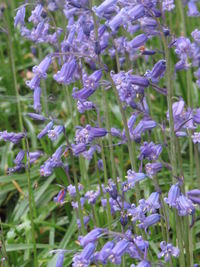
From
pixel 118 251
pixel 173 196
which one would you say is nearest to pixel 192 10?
pixel 173 196

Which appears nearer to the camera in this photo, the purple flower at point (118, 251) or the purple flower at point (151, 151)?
the purple flower at point (118, 251)

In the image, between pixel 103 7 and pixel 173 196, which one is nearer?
pixel 173 196

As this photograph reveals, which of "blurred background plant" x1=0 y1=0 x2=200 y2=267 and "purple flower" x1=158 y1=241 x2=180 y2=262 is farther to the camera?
"blurred background plant" x1=0 y1=0 x2=200 y2=267

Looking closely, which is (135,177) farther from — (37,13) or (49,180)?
(49,180)

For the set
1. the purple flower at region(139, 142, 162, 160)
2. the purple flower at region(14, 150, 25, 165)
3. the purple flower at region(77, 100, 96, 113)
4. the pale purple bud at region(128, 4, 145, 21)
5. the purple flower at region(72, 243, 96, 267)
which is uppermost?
the pale purple bud at region(128, 4, 145, 21)

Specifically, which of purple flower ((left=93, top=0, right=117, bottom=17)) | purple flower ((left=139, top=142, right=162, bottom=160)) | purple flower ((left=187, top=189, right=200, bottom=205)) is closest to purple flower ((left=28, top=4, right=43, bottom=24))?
purple flower ((left=93, top=0, right=117, bottom=17))

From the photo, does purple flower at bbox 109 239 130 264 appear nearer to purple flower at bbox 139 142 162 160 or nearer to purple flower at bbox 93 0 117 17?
purple flower at bbox 139 142 162 160

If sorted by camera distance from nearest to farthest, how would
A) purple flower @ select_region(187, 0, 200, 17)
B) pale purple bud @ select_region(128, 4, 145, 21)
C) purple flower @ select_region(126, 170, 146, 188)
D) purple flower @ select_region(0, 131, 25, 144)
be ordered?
pale purple bud @ select_region(128, 4, 145, 21) < purple flower @ select_region(126, 170, 146, 188) < purple flower @ select_region(0, 131, 25, 144) < purple flower @ select_region(187, 0, 200, 17)

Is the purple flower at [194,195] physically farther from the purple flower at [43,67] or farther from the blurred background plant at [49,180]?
the purple flower at [43,67]

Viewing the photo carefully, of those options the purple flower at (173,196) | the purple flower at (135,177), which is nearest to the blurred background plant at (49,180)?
the purple flower at (135,177)

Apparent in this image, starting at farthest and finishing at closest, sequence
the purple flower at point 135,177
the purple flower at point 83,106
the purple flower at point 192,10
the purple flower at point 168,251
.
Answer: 1. the purple flower at point 192,10
2. the purple flower at point 83,106
3. the purple flower at point 135,177
4. the purple flower at point 168,251

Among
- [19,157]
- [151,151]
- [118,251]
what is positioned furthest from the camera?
[19,157]
